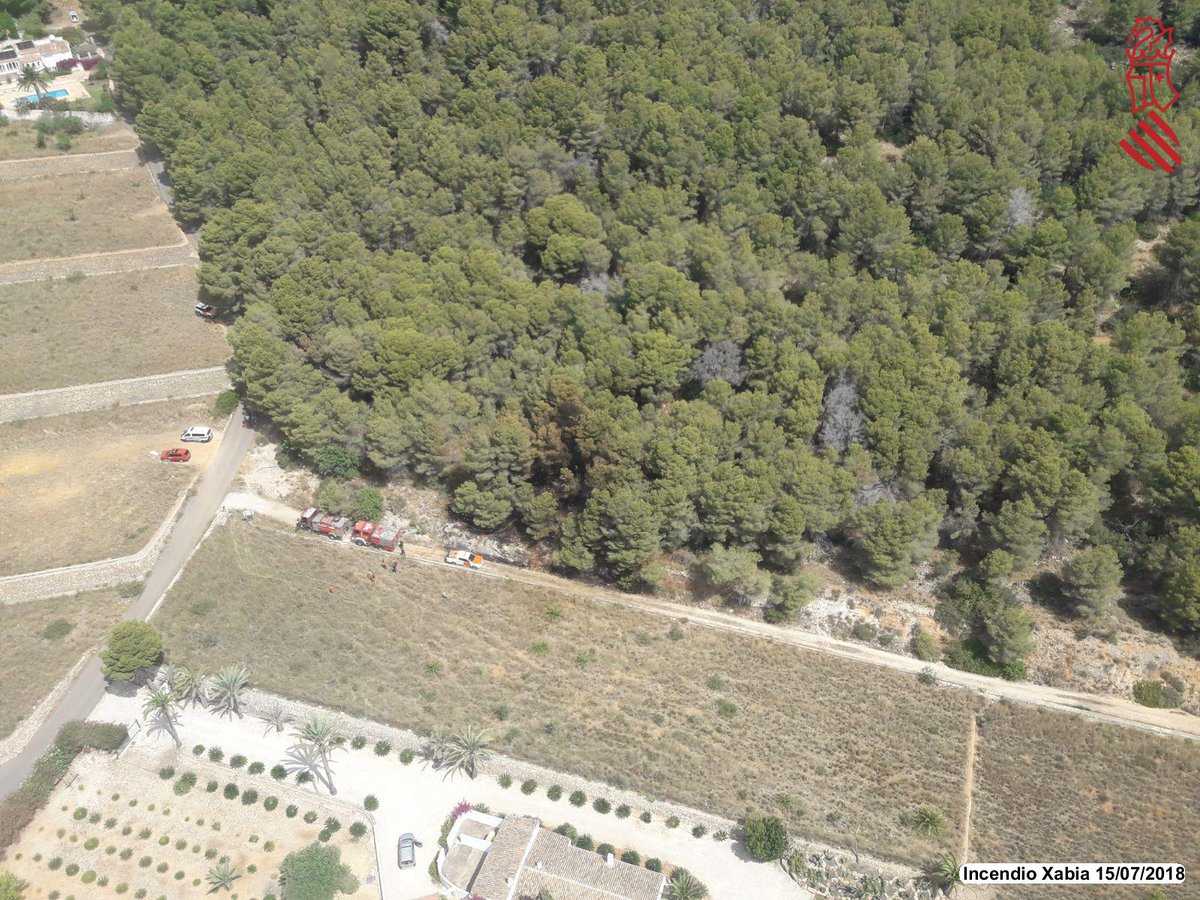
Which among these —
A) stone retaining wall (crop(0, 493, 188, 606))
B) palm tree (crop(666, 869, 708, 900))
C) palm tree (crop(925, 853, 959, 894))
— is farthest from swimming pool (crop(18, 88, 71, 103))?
palm tree (crop(925, 853, 959, 894))

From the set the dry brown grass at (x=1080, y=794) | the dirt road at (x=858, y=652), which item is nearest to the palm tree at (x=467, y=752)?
the dirt road at (x=858, y=652)

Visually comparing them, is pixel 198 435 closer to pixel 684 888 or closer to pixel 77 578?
pixel 77 578

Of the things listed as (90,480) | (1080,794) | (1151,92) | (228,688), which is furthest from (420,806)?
(1151,92)

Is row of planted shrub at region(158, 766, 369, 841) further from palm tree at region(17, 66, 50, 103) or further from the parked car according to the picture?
palm tree at region(17, 66, 50, 103)

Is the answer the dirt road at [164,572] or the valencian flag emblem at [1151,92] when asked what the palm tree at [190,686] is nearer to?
the dirt road at [164,572]

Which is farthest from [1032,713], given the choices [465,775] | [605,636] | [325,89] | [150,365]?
[325,89]
